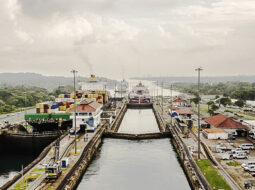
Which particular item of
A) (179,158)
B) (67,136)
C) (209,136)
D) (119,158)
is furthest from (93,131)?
(209,136)

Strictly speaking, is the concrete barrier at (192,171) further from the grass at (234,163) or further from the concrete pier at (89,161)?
the grass at (234,163)

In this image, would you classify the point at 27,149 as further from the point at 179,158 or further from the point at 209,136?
the point at 209,136

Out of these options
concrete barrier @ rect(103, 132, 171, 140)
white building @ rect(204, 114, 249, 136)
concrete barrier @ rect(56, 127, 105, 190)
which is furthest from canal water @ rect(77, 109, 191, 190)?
Answer: white building @ rect(204, 114, 249, 136)

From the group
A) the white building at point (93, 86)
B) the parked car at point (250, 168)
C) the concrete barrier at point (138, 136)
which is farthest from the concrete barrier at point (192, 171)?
the white building at point (93, 86)

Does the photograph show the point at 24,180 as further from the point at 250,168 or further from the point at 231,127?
the point at 231,127

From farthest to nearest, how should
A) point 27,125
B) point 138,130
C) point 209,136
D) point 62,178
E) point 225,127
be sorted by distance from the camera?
point 138,130, point 27,125, point 225,127, point 209,136, point 62,178

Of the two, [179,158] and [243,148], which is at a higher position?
[243,148]
